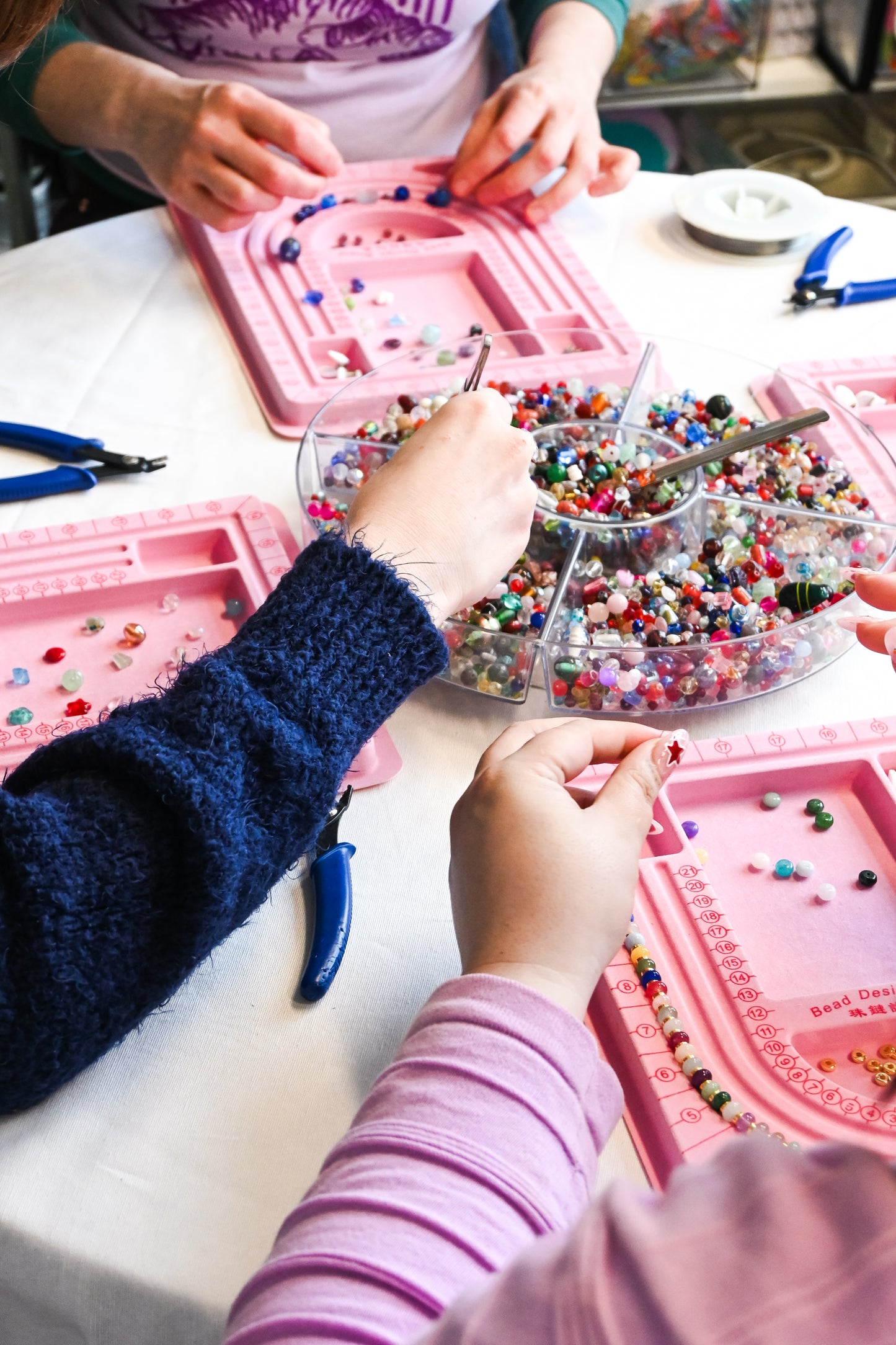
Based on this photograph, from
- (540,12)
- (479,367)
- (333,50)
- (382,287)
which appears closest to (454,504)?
(479,367)

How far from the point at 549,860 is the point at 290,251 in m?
0.81

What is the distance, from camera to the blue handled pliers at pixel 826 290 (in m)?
1.22

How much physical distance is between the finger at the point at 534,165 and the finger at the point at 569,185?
1cm

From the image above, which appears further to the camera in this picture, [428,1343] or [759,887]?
[759,887]

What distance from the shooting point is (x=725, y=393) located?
1.11m

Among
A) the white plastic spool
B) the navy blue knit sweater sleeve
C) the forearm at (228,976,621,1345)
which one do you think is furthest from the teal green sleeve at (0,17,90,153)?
the forearm at (228,976,621,1345)

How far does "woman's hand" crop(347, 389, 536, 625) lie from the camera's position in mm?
776

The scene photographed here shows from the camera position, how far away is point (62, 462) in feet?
3.33

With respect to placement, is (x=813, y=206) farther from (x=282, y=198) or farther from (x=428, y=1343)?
(x=428, y=1343)

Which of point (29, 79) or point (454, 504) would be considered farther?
point (29, 79)

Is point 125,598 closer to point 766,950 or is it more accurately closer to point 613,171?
point 766,950

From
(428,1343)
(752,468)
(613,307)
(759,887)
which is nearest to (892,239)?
(613,307)

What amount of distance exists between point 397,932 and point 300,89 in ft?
3.74

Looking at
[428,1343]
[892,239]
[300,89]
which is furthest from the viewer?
Result: [300,89]
